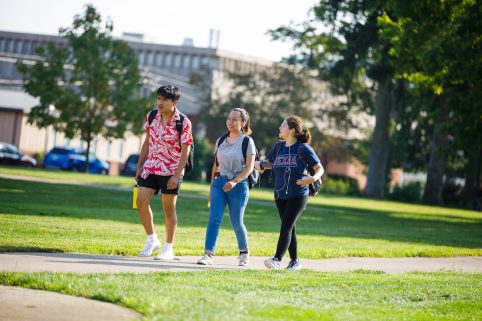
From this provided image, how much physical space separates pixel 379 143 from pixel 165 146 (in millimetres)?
46407

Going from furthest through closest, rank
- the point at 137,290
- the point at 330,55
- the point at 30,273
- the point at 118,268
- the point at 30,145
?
the point at 30,145 < the point at 330,55 < the point at 118,268 < the point at 30,273 < the point at 137,290

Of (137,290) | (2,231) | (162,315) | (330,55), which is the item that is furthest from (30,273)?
(330,55)

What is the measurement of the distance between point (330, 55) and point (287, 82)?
29434 millimetres

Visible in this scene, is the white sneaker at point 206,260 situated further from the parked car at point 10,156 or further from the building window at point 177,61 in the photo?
the building window at point 177,61

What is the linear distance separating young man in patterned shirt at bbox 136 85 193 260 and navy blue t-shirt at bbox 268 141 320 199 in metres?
1.13

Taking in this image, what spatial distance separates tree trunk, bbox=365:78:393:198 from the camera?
56.1 meters

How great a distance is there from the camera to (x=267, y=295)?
907cm

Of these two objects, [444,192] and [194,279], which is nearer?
[194,279]

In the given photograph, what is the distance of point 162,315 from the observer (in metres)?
7.44

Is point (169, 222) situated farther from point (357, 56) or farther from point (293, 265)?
point (357, 56)

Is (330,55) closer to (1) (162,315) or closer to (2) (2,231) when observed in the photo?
(2) (2,231)

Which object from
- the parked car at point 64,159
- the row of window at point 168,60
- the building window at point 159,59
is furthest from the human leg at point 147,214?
the building window at point 159,59

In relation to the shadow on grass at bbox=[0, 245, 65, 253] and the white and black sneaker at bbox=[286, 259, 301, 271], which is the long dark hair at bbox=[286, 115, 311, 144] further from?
the shadow on grass at bbox=[0, 245, 65, 253]

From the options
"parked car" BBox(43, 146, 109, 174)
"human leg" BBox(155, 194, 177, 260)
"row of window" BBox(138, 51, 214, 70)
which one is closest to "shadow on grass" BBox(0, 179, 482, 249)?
"human leg" BBox(155, 194, 177, 260)
